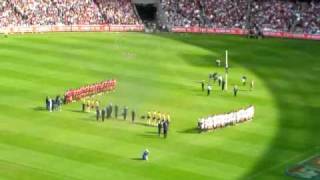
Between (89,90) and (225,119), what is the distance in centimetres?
1402

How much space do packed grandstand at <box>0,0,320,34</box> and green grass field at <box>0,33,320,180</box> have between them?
6351mm

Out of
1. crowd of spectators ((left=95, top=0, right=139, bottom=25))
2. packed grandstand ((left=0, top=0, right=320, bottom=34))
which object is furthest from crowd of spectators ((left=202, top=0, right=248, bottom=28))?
crowd of spectators ((left=95, top=0, right=139, bottom=25))

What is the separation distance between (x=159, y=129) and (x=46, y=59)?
2935 centimetres

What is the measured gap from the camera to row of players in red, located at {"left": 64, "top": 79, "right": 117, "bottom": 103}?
60594mm

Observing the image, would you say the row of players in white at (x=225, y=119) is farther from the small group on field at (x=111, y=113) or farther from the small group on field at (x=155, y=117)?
the small group on field at (x=111, y=113)

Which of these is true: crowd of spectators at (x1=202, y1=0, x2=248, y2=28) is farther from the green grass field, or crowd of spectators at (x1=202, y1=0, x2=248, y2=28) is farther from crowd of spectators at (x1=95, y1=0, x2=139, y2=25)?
crowd of spectators at (x1=95, y1=0, x2=139, y2=25)

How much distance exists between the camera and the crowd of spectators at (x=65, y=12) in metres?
99.3

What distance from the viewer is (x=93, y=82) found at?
67688 millimetres

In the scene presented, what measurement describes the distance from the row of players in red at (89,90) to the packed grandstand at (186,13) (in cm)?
3651

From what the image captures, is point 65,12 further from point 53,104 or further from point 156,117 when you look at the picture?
point 156,117

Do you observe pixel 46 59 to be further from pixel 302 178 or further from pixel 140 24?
pixel 302 178

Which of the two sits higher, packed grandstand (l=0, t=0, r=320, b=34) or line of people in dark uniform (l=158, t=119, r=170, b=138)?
packed grandstand (l=0, t=0, r=320, b=34)

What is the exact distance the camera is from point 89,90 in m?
62.8

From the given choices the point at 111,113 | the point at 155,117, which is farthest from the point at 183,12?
the point at 155,117
